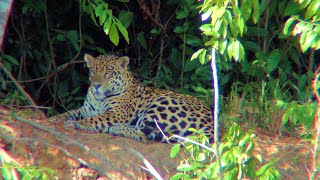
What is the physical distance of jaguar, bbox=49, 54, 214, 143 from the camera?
26.0 ft

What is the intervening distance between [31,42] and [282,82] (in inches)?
150

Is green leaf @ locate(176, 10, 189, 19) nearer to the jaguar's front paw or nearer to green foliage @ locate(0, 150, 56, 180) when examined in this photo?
the jaguar's front paw

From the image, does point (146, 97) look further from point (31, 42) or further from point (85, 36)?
point (31, 42)

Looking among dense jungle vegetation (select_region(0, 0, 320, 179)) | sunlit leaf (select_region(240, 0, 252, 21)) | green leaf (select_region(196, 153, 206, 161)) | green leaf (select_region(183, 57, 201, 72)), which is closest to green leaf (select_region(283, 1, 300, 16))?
dense jungle vegetation (select_region(0, 0, 320, 179))

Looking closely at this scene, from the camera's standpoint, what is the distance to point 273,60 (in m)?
9.09

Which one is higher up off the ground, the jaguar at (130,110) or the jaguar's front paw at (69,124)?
the jaguar at (130,110)

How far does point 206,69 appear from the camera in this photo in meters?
9.44

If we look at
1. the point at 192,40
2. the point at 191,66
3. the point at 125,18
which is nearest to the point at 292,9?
the point at 192,40

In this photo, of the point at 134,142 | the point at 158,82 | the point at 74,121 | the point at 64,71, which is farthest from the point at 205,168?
the point at 64,71

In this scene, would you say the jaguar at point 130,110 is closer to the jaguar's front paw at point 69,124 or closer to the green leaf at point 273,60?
the jaguar's front paw at point 69,124

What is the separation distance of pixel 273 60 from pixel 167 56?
6.44 ft

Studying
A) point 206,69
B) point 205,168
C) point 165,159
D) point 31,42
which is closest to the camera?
point 205,168

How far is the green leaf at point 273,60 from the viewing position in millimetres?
9023

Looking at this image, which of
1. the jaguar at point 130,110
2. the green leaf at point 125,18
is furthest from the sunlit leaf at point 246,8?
the green leaf at point 125,18
